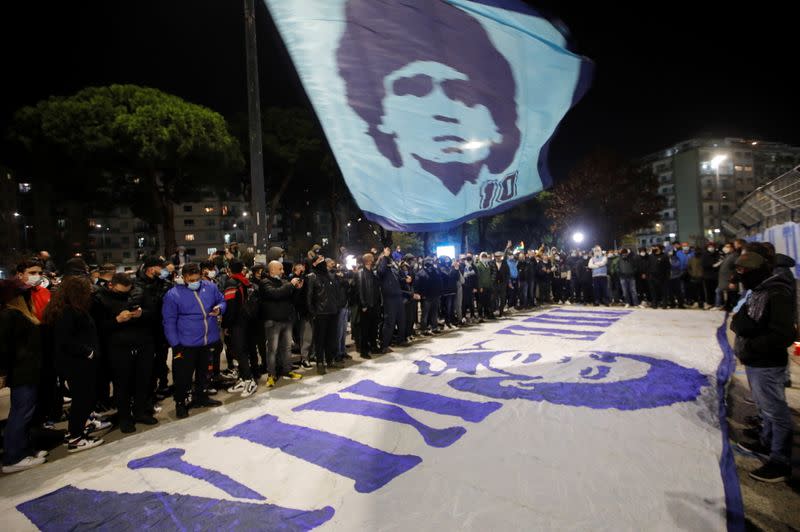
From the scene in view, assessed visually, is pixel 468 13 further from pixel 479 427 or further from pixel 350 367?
pixel 350 367

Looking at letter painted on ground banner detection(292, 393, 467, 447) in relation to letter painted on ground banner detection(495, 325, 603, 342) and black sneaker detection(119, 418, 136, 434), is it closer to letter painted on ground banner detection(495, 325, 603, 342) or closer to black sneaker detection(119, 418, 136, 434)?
black sneaker detection(119, 418, 136, 434)

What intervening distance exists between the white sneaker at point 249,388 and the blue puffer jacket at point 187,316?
980mm

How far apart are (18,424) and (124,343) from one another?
1.13 metres

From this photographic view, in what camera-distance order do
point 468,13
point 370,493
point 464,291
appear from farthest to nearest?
point 464,291 → point 468,13 → point 370,493

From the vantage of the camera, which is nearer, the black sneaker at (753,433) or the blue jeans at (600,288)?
the black sneaker at (753,433)

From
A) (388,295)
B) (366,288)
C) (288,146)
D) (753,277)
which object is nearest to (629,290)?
(388,295)

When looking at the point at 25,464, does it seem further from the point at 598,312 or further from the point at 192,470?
the point at 598,312

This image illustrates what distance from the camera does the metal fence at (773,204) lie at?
9.03 meters

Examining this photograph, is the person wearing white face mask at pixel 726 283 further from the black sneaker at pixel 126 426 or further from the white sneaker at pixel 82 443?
the white sneaker at pixel 82 443

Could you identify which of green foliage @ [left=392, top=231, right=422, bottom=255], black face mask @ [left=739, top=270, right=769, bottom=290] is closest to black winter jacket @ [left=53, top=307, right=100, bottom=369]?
black face mask @ [left=739, top=270, right=769, bottom=290]

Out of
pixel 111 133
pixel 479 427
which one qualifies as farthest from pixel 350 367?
pixel 111 133

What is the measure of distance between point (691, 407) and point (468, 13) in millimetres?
5292

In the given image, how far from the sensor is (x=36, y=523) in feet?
9.52

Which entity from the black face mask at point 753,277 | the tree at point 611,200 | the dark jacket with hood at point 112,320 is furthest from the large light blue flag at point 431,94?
the tree at point 611,200
